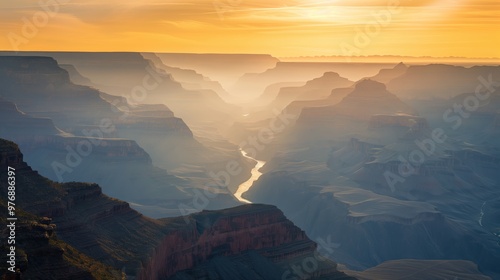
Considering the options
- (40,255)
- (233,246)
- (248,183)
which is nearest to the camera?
(40,255)

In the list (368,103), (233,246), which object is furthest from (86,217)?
(368,103)

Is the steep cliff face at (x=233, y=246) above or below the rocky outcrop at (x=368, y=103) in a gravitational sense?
below

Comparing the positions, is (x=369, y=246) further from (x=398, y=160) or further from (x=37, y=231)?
(x=37, y=231)

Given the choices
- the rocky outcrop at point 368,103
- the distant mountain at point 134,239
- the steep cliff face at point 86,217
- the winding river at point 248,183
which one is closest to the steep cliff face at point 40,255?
the distant mountain at point 134,239

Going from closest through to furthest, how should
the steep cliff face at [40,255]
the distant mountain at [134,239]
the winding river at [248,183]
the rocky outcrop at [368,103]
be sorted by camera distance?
the steep cliff face at [40,255], the distant mountain at [134,239], the winding river at [248,183], the rocky outcrop at [368,103]

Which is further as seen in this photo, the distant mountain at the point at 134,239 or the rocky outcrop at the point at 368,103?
the rocky outcrop at the point at 368,103

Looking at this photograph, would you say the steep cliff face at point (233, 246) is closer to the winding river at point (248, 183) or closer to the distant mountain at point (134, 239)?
the distant mountain at point (134, 239)

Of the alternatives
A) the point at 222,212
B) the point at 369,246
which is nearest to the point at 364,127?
the point at 369,246

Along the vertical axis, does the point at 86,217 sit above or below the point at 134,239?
above

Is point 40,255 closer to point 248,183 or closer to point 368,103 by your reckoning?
point 248,183
